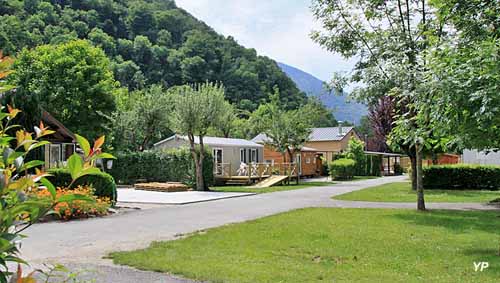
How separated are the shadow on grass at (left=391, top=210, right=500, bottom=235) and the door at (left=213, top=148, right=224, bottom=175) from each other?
1965 cm

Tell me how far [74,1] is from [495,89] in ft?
211

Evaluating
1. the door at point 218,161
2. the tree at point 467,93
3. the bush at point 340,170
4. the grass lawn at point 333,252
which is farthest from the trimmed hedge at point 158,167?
the tree at point 467,93

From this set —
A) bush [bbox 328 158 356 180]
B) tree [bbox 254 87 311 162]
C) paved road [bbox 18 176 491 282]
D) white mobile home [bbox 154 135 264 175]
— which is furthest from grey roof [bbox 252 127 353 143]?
paved road [bbox 18 176 491 282]

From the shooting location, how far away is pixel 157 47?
6419cm

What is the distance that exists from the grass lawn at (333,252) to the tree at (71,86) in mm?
25601

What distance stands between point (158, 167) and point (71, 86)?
32.7 ft

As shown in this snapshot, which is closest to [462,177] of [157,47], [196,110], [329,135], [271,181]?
[271,181]

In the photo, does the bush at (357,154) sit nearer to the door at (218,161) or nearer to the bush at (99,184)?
the door at (218,161)

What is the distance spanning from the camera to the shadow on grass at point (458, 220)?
10836mm

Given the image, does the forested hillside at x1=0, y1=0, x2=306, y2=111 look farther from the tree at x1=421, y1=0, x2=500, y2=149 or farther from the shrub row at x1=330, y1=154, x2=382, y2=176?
the tree at x1=421, y1=0, x2=500, y2=149

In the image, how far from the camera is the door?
3250 centimetres

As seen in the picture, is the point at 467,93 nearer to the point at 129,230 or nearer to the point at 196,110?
the point at 129,230

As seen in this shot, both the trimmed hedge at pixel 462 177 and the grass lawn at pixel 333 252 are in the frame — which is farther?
the trimmed hedge at pixel 462 177

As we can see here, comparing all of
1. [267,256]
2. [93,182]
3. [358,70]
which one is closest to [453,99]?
[267,256]
